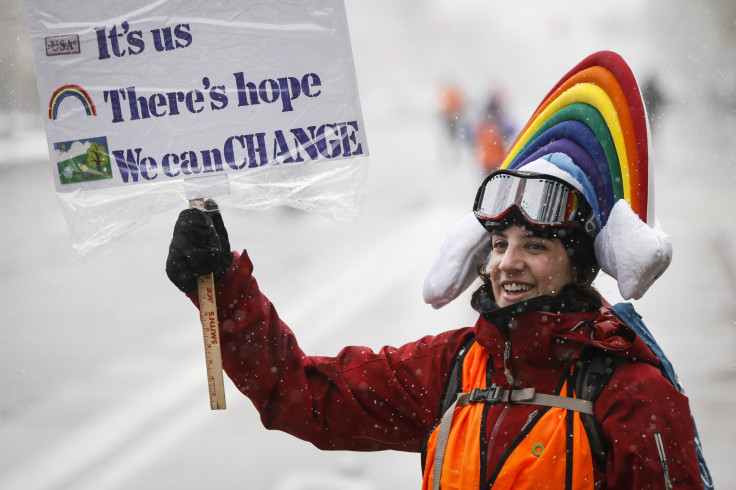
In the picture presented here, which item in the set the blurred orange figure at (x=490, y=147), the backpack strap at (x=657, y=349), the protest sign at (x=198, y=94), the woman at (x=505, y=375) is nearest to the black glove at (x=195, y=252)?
the woman at (x=505, y=375)

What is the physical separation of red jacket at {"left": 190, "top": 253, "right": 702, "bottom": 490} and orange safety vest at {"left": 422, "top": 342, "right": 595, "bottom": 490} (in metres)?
0.03

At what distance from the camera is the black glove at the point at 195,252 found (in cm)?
256

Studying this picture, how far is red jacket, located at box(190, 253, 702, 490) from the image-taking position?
7.50ft

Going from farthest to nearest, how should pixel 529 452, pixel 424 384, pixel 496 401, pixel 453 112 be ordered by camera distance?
pixel 453 112 < pixel 424 384 < pixel 496 401 < pixel 529 452

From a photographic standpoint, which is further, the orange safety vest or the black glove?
the black glove

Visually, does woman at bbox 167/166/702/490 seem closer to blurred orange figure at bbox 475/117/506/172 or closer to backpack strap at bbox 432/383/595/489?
backpack strap at bbox 432/383/595/489

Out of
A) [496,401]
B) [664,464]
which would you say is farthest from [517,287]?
[664,464]

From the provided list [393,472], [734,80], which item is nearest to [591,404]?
[393,472]

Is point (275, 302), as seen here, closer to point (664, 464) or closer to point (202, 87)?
point (202, 87)

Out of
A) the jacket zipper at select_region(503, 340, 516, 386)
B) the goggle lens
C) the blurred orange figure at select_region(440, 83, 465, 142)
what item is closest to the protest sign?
the goggle lens

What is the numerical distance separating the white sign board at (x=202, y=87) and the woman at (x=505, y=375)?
0.25 m

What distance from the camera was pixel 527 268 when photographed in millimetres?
2594

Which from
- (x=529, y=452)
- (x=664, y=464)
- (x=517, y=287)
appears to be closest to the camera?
(x=664, y=464)

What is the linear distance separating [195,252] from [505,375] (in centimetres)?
90
